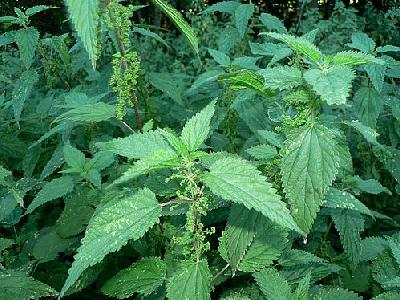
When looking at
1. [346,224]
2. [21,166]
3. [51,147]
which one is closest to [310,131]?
[346,224]

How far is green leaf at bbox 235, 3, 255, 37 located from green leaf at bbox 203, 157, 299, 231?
1.92 meters

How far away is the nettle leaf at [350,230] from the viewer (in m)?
2.05

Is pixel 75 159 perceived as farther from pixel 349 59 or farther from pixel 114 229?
pixel 349 59

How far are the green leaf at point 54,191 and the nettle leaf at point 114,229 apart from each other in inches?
31.6

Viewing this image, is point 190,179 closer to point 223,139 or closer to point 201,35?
point 223,139

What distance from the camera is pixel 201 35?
7250mm

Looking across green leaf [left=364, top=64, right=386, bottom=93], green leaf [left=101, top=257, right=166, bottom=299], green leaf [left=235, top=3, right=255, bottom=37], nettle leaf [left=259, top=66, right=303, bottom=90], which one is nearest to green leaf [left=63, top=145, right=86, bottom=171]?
green leaf [left=101, top=257, right=166, bottom=299]

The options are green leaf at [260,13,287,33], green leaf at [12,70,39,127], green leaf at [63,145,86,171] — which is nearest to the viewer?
green leaf at [63,145,86,171]

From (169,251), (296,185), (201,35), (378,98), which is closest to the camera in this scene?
(296,185)

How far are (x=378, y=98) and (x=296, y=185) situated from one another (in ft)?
5.28

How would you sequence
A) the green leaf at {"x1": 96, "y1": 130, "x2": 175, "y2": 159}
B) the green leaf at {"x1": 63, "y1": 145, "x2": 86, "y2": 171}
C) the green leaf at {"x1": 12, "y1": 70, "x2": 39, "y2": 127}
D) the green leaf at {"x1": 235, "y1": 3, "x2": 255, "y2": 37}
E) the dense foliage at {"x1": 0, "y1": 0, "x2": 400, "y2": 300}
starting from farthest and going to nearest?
the green leaf at {"x1": 235, "y1": 3, "x2": 255, "y2": 37} < the green leaf at {"x1": 12, "y1": 70, "x2": 39, "y2": 127} < the green leaf at {"x1": 63, "y1": 145, "x2": 86, "y2": 171} < the green leaf at {"x1": 96, "y1": 130, "x2": 175, "y2": 159} < the dense foliage at {"x1": 0, "y1": 0, "x2": 400, "y2": 300}

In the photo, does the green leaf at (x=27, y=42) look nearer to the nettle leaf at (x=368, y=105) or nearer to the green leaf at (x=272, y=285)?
the green leaf at (x=272, y=285)

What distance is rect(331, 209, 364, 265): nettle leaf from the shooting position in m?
2.05

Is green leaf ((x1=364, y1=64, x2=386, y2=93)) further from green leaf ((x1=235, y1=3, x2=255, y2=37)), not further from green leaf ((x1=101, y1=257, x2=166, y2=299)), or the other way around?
green leaf ((x1=101, y1=257, x2=166, y2=299))
